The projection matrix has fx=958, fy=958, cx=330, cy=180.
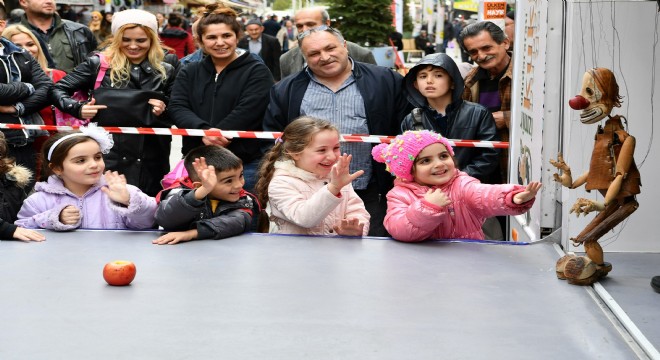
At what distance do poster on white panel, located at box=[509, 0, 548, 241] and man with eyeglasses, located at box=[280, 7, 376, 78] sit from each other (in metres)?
2.16

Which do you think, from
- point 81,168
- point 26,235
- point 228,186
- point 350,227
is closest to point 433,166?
point 350,227

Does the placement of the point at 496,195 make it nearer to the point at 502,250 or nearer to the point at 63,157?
the point at 502,250

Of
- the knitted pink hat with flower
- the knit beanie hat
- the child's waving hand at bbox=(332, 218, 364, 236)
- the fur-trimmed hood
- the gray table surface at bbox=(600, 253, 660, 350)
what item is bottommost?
the gray table surface at bbox=(600, 253, 660, 350)

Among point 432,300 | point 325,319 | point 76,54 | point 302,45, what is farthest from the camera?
point 76,54

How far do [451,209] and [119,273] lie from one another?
174 cm

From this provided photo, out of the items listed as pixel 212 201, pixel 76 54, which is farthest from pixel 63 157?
pixel 76 54

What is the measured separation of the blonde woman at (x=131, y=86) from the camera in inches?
258

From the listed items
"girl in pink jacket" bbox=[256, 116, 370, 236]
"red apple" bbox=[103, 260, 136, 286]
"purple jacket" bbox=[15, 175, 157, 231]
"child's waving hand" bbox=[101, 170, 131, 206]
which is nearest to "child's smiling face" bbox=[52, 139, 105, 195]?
"purple jacket" bbox=[15, 175, 157, 231]

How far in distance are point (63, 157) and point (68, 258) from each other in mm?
837

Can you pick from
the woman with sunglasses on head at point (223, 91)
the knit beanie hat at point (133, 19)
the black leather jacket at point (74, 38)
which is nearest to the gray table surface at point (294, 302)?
the woman with sunglasses on head at point (223, 91)

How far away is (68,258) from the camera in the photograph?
14.2 feet

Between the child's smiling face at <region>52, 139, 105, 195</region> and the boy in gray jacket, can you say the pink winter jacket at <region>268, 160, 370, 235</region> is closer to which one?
the boy in gray jacket

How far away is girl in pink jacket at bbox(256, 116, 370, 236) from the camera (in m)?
4.86

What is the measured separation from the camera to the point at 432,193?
14.4 feet
